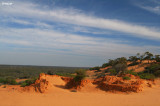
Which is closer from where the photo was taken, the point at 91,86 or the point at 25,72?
the point at 91,86

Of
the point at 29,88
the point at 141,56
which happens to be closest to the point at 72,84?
the point at 29,88

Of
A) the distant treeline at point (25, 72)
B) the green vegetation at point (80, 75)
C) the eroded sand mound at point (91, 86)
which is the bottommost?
the distant treeline at point (25, 72)

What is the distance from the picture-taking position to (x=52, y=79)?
16531 mm

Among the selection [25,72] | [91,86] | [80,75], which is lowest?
[25,72]

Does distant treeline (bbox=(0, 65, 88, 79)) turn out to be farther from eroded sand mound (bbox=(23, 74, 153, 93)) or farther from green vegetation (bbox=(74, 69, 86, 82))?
eroded sand mound (bbox=(23, 74, 153, 93))

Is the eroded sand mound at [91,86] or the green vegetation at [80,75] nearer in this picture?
the eroded sand mound at [91,86]

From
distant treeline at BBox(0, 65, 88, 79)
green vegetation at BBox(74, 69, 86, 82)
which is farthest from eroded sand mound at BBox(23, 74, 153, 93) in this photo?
distant treeline at BBox(0, 65, 88, 79)

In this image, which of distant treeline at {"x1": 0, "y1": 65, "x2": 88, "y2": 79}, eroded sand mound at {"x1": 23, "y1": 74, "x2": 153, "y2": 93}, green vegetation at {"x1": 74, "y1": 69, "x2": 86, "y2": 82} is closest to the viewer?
eroded sand mound at {"x1": 23, "y1": 74, "x2": 153, "y2": 93}

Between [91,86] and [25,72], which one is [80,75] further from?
[25,72]

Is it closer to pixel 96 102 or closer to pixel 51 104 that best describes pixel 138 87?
pixel 96 102

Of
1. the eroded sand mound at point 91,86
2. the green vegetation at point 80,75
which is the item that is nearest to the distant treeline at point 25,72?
the green vegetation at point 80,75

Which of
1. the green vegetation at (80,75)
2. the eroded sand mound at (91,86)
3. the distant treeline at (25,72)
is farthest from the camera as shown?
the distant treeline at (25,72)

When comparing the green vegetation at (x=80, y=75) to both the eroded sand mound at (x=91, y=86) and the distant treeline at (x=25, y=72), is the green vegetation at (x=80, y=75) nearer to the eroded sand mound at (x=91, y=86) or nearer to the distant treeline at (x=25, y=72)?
the eroded sand mound at (x=91, y=86)

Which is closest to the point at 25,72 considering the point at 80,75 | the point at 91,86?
the point at 80,75
